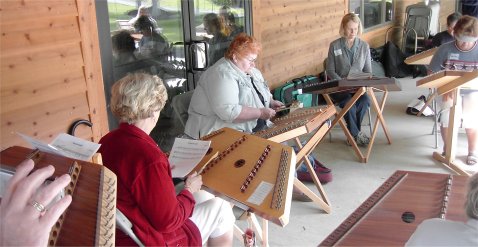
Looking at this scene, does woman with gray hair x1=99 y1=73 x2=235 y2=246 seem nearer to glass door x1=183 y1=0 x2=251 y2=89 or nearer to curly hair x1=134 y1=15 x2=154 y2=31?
curly hair x1=134 y1=15 x2=154 y2=31

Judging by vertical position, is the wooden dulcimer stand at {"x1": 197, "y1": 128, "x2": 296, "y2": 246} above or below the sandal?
above

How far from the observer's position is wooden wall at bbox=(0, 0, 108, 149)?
2.58m

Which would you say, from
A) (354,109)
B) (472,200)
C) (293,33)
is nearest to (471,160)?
(354,109)

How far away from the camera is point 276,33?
5.27 meters

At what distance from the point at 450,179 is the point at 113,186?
1333 millimetres

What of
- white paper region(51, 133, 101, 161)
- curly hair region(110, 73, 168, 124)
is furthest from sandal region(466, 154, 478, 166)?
white paper region(51, 133, 101, 161)

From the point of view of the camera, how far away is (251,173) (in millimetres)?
2121

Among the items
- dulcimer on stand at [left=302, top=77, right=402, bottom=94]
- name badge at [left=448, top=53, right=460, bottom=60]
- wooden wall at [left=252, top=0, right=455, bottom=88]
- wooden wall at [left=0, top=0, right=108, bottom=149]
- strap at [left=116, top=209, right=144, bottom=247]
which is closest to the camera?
strap at [left=116, top=209, right=144, bottom=247]

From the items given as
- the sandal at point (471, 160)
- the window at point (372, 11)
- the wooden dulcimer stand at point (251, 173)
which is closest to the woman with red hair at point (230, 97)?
the wooden dulcimer stand at point (251, 173)

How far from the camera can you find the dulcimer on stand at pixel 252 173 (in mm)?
1903

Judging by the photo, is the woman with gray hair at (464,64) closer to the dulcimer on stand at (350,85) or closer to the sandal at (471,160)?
the sandal at (471,160)

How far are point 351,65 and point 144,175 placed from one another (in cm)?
328

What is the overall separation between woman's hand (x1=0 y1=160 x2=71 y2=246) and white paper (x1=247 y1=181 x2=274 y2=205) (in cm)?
107

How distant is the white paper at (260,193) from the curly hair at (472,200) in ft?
2.57
